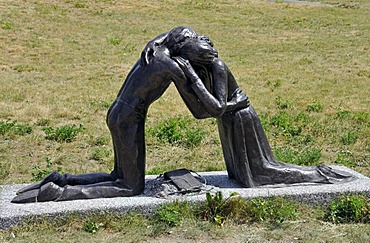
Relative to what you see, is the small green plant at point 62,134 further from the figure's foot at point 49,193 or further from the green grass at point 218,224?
the green grass at point 218,224

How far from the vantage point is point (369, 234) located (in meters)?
4.42

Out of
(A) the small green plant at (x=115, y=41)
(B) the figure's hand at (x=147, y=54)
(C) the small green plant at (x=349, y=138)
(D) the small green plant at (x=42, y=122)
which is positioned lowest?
(C) the small green plant at (x=349, y=138)

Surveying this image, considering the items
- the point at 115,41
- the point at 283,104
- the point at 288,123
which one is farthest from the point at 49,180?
the point at 115,41

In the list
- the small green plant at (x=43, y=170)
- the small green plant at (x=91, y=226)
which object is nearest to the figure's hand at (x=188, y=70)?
the small green plant at (x=91, y=226)

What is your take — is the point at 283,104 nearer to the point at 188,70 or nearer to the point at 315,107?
the point at 315,107

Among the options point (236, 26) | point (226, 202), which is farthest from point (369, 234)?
point (236, 26)

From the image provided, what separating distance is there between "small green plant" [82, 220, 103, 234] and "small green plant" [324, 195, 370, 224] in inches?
79.6

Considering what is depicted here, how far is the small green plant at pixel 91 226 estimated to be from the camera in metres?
4.41

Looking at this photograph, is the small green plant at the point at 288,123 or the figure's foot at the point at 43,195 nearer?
the figure's foot at the point at 43,195

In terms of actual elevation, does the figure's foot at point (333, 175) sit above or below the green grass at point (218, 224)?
above

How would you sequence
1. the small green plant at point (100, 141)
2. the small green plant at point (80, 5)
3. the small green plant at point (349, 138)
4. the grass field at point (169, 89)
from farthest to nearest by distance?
the small green plant at point (80, 5) < the small green plant at point (100, 141) < the small green plant at point (349, 138) < the grass field at point (169, 89)

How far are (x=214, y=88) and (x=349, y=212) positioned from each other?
5.38 ft

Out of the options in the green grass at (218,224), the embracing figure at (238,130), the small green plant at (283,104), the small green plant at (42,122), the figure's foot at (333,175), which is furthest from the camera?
the small green plant at (283,104)

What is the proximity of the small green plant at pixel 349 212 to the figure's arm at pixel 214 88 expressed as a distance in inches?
53.0
